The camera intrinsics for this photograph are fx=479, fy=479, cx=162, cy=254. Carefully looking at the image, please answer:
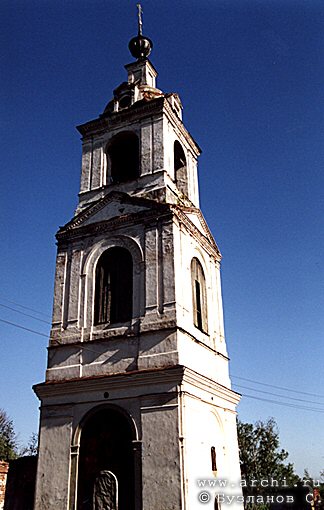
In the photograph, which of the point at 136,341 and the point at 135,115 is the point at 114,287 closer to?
the point at 136,341

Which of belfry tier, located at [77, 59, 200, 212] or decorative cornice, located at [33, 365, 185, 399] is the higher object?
belfry tier, located at [77, 59, 200, 212]

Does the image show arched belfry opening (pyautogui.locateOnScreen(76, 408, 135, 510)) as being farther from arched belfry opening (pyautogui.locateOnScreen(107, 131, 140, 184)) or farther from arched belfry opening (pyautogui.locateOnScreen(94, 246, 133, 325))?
arched belfry opening (pyautogui.locateOnScreen(107, 131, 140, 184))

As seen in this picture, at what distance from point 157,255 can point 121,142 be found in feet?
20.3

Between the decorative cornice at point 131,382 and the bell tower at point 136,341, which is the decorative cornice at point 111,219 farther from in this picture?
the decorative cornice at point 131,382

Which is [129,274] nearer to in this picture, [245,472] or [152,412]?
[152,412]

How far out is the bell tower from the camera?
41.6 ft

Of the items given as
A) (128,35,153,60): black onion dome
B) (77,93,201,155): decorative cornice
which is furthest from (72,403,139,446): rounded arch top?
(128,35,153,60): black onion dome

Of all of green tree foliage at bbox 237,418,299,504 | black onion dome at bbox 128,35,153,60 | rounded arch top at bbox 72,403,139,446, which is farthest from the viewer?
green tree foliage at bbox 237,418,299,504

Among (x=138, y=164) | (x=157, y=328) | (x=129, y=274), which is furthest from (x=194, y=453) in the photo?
(x=138, y=164)

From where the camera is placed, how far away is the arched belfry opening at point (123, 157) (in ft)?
61.2

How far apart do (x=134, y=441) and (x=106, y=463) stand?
3.54 feet

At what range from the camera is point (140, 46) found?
22.0 m

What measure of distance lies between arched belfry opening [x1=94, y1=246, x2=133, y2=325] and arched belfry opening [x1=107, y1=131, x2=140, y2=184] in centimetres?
379

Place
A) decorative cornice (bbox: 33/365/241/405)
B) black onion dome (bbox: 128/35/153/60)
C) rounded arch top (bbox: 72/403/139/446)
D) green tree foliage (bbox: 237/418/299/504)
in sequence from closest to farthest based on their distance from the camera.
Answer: decorative cornice (bbox: 33/365/241/405)
rounded arch top (bbox: 72/403/139/446)
black onion dome (bbox: 128/35/153/60)
green tree foliage (bbox: 237/418/299/504)
